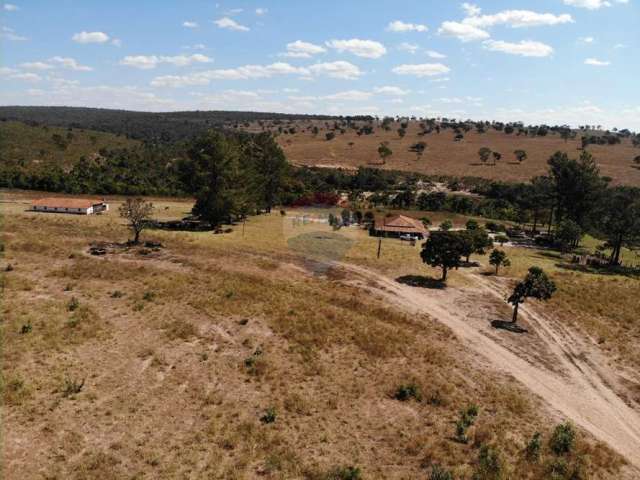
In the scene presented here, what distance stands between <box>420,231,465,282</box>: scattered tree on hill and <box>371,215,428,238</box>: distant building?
81.9 feet

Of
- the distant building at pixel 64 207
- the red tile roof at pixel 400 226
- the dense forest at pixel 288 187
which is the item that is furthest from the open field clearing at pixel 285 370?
the distant building at pixel 64 207

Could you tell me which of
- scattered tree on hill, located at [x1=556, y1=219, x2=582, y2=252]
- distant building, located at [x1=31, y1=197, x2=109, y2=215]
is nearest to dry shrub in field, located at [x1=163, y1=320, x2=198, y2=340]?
distant building, located at [x1=31, y1=197, x2=109, y2=215]

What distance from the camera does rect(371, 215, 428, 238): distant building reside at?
75.8 metres

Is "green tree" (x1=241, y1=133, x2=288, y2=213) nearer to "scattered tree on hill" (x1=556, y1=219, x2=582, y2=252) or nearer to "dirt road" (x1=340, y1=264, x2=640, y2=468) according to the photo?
"dirt road" (x1=340, y1=264, x2=640, y2=468)

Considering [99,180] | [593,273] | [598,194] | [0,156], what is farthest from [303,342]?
[0,156]

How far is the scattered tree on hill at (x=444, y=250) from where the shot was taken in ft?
158

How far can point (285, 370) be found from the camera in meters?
27.9

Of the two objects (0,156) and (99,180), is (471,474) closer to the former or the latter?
(99,180)

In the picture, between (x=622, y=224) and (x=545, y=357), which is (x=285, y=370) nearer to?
Answer: (x=545, y=357)

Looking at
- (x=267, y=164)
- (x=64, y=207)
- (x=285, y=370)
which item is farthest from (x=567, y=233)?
(x=64, y=207)

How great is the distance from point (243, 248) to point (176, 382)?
35.5m

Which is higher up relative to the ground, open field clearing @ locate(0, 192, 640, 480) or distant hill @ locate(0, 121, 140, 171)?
distant hill @ locate(0, 121, 140, 171)

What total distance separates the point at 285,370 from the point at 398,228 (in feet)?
170

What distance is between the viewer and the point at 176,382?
25625mm
